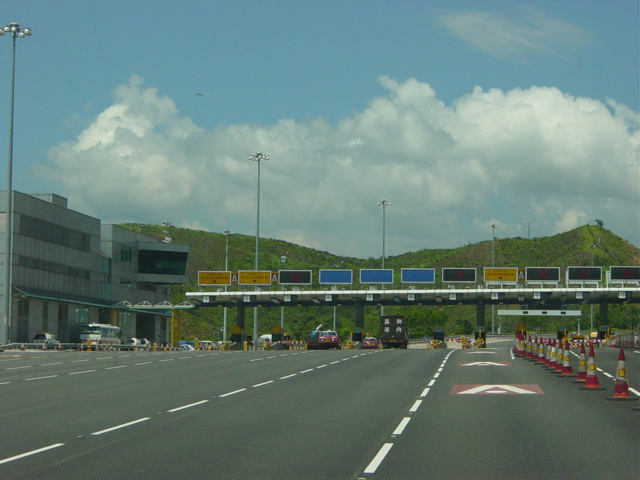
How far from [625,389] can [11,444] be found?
Answer: 11.7 m

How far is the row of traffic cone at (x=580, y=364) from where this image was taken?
17.3 meters

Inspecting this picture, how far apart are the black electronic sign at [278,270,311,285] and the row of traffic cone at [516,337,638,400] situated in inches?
1573

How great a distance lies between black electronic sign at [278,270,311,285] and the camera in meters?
77.4

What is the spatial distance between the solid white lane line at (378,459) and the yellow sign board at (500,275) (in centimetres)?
6666

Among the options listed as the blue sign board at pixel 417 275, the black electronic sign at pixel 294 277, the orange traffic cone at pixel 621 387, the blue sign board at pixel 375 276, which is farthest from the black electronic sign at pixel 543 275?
the orange traffic cone at pixel 621 387

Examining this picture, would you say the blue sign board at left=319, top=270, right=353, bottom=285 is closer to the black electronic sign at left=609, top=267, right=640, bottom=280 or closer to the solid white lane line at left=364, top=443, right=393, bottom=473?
the black electronic sign at left=609, top=267, right=640, bottom=280

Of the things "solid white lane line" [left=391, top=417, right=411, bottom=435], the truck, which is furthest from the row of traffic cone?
the truck

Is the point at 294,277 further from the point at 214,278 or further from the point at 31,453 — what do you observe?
the point at 31,453

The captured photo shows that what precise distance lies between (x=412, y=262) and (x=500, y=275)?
98921 millimetres

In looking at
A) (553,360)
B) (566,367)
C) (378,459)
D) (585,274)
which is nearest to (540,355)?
(553,360)

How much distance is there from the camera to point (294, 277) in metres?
77.9

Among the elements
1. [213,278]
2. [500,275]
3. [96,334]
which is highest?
[500,275]

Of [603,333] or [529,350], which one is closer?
[529,350]

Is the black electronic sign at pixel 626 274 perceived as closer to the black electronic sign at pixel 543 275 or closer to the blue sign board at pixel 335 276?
the black electronic sign at pixel 543 275
